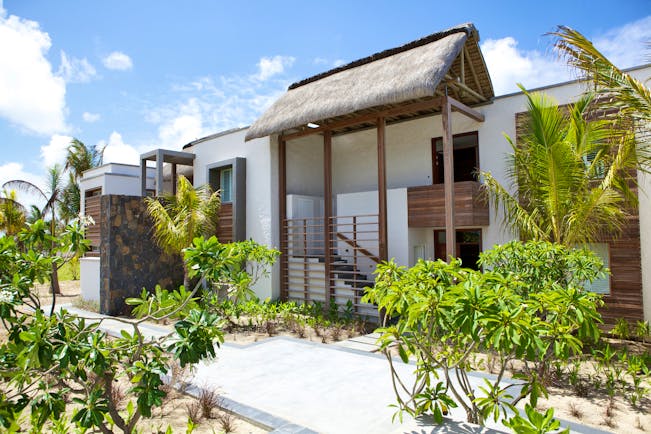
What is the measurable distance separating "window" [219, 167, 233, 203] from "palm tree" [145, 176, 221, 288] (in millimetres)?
824

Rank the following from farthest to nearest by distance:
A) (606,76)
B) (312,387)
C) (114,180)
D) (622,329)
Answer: (114,180), (622,329), (606,76), (312,387)

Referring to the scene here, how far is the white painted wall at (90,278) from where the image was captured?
12295 mm

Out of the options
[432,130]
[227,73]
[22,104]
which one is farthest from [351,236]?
[22,104]

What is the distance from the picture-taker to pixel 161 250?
39.9 feet

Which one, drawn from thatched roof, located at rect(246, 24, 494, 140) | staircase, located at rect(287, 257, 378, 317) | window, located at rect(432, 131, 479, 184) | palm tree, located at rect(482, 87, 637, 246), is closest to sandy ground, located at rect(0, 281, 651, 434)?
palm tree, located at rect(482, 87, 637, 246)

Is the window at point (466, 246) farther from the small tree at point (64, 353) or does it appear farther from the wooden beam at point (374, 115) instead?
the small tree at point (64, 353)

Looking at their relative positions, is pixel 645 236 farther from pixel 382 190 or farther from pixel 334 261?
pixel 334 261

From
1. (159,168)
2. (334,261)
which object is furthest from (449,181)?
(159,168)

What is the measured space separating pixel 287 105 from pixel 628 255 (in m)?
8.04

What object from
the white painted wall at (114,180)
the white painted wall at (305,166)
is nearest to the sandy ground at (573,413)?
the white painted wall at (305,166)

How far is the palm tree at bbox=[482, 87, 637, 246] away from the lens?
689 centimetres

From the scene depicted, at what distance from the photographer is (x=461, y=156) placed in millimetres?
11633

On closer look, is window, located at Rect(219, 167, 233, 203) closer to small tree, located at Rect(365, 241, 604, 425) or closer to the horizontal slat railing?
the horizontal slat railing

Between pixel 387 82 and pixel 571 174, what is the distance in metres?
3.80
